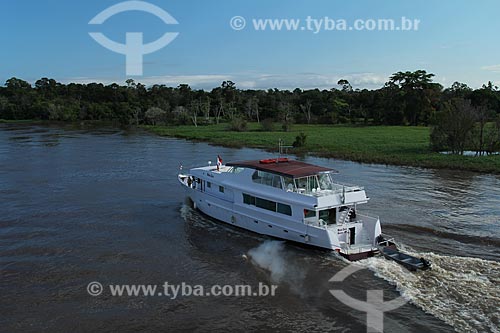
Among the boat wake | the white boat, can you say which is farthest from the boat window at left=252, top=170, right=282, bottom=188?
the boat wake

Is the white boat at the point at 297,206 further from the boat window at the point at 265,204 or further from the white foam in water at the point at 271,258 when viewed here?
the white foam in water at the point at 271,258

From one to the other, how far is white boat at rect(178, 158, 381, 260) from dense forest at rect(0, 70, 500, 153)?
3713 cm

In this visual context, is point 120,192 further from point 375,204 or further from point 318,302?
point 318,302

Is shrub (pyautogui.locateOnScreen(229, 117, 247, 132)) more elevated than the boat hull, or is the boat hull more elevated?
shrub (pyautogui.locateOnScreen(229, 117, 247, 132))

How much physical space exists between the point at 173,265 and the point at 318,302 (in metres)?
6.19

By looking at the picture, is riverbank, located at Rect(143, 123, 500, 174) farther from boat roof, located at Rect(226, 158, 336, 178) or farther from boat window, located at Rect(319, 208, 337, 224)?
boat window, located at Rect(319, 208, 337, 224)

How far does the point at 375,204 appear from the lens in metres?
26.9

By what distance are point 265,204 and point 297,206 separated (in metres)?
1.92

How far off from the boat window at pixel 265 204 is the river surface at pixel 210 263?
1544 millimetres

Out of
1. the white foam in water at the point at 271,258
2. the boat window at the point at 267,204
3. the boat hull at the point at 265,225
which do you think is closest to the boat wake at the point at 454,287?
the boat hull at the point at 265,225

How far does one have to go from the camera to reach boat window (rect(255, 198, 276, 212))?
20.7 meters

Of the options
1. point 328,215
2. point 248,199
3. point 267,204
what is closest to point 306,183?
point 328,215

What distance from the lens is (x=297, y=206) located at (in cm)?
1958

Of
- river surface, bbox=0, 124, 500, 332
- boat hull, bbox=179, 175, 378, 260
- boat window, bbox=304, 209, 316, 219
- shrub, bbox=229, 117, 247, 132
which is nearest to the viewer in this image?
river surface, bbox=0, 124, 500, 332
